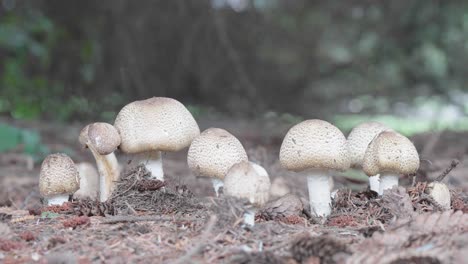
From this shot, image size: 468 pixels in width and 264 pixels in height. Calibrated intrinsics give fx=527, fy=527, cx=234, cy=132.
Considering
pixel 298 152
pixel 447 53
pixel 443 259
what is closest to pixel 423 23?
pixel 447 53

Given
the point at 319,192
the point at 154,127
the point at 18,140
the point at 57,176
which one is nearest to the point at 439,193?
the point at 319,192

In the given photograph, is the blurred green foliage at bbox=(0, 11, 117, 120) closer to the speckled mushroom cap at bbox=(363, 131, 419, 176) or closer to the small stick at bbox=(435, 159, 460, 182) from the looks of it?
the speckled mushroom cap at bbox=(363, 131, 419, 176)

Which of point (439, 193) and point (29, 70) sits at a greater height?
point (29, 70)

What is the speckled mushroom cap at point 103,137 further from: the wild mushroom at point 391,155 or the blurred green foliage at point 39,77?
the blurred green foliage at point 39,77

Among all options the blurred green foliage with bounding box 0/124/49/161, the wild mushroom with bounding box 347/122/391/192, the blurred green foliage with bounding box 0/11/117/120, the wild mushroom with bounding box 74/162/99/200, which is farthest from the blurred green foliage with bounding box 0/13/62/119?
the wild mushroom with bounding box 347/122/391/192

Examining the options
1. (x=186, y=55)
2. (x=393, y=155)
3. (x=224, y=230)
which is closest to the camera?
(x=224, y=230)

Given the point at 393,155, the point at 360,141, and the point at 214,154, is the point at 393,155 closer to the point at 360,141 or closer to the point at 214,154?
the point at 360,141

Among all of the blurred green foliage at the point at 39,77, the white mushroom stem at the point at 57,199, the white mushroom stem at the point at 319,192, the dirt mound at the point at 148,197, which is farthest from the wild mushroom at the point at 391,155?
the blurred green foliage at the point at 39,77
